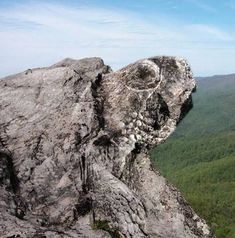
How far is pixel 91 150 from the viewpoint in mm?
12469

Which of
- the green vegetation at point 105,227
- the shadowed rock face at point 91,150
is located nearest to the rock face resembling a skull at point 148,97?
the shadowed rock face at point 91,150

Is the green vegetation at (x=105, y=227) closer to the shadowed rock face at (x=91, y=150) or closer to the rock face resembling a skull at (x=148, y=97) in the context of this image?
the shadowed rock face at (x=91, y=150)

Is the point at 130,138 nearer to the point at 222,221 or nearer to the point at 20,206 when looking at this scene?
the point at 20,206

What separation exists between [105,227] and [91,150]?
235 centimetres

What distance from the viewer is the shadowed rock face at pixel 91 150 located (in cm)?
1110

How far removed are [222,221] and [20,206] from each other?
585 ft

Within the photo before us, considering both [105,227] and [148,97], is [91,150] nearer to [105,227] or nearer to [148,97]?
[105,227]

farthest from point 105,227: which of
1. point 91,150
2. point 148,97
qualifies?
point 148,97

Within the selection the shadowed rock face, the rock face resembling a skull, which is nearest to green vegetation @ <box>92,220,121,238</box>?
the shadowed rock face

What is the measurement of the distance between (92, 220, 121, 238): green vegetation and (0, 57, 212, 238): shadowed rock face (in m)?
0.02

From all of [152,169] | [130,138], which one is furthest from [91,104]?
[152,169]

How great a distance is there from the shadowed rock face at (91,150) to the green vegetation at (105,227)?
2 cm

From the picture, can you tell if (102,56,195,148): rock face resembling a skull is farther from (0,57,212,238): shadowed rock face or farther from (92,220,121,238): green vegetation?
(92,220,121,238): green vegetation

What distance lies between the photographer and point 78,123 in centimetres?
1320
